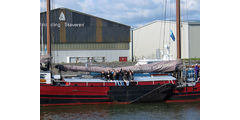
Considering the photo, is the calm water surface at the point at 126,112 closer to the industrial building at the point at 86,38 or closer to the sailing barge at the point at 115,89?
the sailing barge at the point at 115,89

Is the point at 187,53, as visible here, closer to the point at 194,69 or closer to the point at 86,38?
the point at 86,38

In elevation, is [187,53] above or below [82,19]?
below

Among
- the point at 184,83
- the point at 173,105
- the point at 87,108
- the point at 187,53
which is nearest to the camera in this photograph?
the point at 87,108

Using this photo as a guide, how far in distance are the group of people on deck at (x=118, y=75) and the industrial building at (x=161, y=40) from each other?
55.2 ft

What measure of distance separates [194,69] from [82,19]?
976 inches

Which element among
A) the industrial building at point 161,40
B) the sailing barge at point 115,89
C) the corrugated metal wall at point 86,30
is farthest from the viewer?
the industrial building at point 161,40

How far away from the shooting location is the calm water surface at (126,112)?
47.6 ft

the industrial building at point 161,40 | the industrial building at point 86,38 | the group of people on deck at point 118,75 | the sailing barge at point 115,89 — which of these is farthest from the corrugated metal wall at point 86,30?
the group of people on deck at point 118,75

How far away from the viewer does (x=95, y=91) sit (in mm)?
17812

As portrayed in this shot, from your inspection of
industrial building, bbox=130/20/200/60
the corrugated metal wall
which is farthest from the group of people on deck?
the corrugated metal wall

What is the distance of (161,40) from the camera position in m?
43.0
